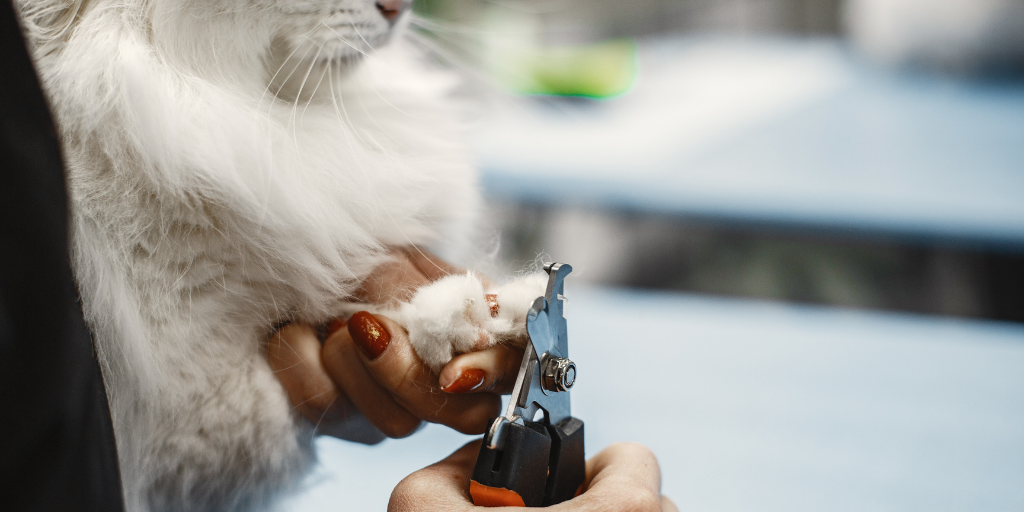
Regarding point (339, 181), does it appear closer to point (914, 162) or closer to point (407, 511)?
point (407, 511)

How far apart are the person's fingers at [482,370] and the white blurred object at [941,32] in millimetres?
1654

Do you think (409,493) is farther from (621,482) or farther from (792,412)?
(792,412)

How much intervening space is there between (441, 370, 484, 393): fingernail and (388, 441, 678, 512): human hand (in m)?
0.06

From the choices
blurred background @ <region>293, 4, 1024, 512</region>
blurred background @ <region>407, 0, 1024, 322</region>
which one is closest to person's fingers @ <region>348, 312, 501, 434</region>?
blurred background @ <region>293, 4, 1024, 512</region>

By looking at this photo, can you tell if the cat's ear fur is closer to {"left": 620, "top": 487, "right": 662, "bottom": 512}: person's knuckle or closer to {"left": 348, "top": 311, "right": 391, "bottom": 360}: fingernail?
{"left": 348, "top": 311, "right": 391, "bottom": 360}: fingernail

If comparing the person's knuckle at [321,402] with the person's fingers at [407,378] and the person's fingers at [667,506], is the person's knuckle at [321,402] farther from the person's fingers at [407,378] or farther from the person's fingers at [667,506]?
the person's fingers at [667,506]

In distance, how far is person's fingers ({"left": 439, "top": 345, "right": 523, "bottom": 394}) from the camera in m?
0.37

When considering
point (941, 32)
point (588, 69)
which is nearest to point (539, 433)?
point (588, 69)

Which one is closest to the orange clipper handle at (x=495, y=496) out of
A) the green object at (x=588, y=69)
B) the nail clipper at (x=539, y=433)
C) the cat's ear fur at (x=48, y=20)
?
the nail clipper at (x=539, y=433)

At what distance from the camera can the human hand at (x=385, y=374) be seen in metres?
0.39

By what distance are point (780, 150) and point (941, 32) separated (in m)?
0.46

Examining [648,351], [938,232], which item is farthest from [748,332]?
[938,232]

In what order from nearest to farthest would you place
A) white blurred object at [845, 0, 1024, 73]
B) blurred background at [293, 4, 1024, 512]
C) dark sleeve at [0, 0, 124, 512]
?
dark sleeve at [0, 0, 124, 512]
blurred background at [293, 4, 1024, 512]
white blurred object at [845, 0, 1024, 73]

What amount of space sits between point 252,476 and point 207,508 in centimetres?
5
